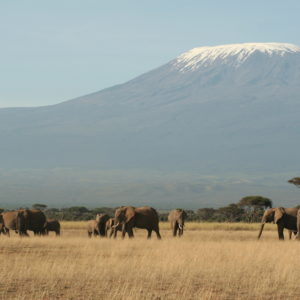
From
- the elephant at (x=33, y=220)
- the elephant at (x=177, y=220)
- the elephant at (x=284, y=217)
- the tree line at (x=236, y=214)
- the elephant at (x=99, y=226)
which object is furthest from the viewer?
the tree line at (x=236, y=214)

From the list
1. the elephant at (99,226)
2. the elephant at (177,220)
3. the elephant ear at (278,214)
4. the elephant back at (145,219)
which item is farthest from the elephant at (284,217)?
the elephant at (99,226)

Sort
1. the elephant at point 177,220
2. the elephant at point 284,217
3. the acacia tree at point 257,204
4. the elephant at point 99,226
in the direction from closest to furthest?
the elephant at point 284,217, the elephant at point 99,226, the elephant at point 177,220, the acacia tree at point 257,204

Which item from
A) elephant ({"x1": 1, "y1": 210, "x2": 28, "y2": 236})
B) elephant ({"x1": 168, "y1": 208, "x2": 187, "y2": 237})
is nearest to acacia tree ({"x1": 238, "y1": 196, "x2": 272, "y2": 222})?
elephant ({"x1": 168, "y1": 208, "x2": 187, "y2": 237})

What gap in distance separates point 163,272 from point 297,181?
165 ft

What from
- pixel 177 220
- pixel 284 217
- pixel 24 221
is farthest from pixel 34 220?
pixel 284 217

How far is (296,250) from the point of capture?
27.2 metres

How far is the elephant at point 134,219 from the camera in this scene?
121 feet

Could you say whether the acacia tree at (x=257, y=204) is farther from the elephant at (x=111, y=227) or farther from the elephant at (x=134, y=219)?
the elephant at (x=134, y=219)

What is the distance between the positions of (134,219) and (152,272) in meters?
16.9

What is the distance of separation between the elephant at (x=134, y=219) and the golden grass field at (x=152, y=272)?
308 inches

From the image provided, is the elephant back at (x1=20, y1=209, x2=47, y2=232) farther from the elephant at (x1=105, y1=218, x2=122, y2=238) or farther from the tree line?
the tree line

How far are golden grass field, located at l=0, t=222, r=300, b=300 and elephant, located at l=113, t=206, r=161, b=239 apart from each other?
7816 mm

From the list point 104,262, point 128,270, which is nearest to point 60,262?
point 104,262

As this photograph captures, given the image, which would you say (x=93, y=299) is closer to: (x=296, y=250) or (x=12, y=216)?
(x=296, y=250)
